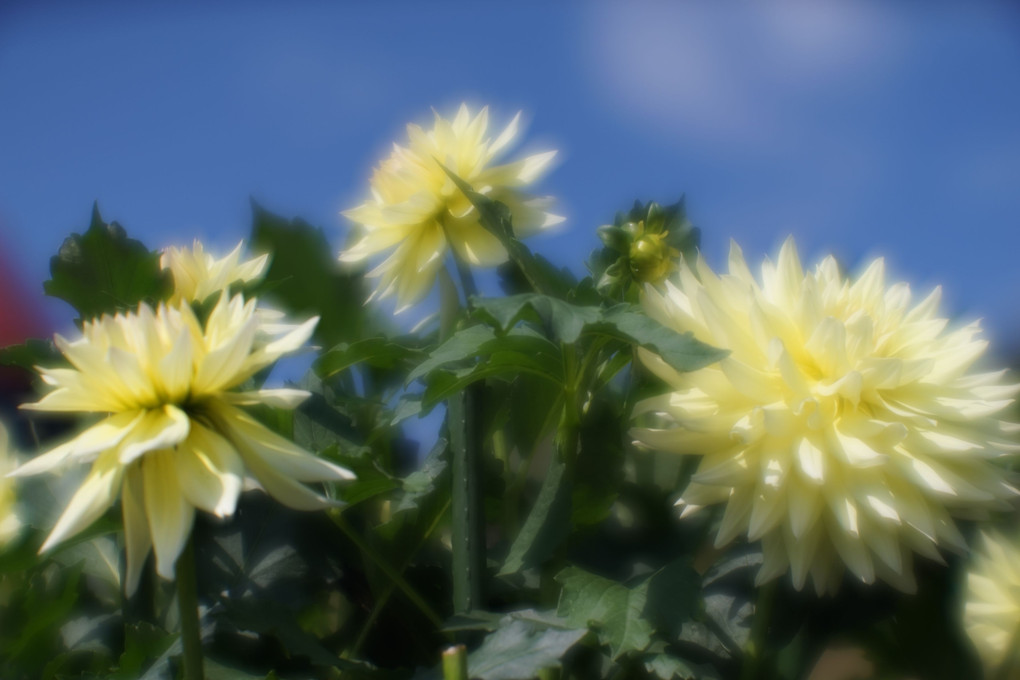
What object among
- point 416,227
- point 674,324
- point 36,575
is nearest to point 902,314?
point 674,324

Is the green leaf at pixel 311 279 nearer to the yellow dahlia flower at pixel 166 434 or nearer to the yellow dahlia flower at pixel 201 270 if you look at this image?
the yellow dahlia flower at pixel 201 270

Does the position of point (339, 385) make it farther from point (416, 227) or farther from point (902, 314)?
point (902, 314)

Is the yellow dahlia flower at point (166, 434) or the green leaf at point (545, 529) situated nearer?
the yellow dahlia flower at point (166, 434)

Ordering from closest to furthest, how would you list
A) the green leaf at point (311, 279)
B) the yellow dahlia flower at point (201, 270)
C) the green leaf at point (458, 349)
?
the green leaf at point (458, 349) < the yellow dahlia flower at point (201, 270) < the green leaf at point (311, 279)

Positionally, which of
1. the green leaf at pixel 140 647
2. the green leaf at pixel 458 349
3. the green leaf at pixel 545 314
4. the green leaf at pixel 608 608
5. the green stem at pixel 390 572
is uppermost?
the green leaf at pixel 545 314

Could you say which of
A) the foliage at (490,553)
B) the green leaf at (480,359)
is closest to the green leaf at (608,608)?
the foliage at (490,553)

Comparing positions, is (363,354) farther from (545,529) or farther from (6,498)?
(6,498)

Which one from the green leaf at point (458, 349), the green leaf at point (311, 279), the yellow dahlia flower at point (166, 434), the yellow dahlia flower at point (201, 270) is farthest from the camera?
the green leaf at point (311, 279)
